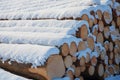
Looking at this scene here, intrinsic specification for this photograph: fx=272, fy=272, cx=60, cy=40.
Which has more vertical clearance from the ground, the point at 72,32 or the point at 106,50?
the point at 72,32

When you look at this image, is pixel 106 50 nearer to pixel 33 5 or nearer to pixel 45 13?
pixel 45 13

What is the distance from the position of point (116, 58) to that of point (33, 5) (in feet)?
6.84

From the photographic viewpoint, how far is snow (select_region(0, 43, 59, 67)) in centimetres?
317

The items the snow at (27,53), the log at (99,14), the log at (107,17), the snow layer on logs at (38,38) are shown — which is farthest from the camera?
the log at (107,17)

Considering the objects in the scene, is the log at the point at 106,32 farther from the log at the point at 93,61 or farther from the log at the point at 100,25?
the log at the point at 93,61

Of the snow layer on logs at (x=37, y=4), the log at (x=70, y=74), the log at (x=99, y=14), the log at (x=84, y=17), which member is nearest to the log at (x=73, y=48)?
the log at (x=70, y=74)

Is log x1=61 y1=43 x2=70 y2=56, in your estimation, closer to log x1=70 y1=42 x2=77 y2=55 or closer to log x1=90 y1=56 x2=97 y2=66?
log x1=70 y1=42 x2=77 y2=55

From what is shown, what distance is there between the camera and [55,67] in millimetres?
3254

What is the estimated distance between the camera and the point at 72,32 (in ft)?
12.0

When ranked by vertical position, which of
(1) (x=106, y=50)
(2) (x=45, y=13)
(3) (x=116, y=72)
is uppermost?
(2) (x=45, y=13)

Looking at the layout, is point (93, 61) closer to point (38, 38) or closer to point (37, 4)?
point (38, 38)

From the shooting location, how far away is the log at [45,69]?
3.19 meters

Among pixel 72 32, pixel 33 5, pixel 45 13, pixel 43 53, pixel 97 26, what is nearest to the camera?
pixel 43 53

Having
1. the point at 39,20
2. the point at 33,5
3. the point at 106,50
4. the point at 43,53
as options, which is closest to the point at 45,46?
the point at 43,53
